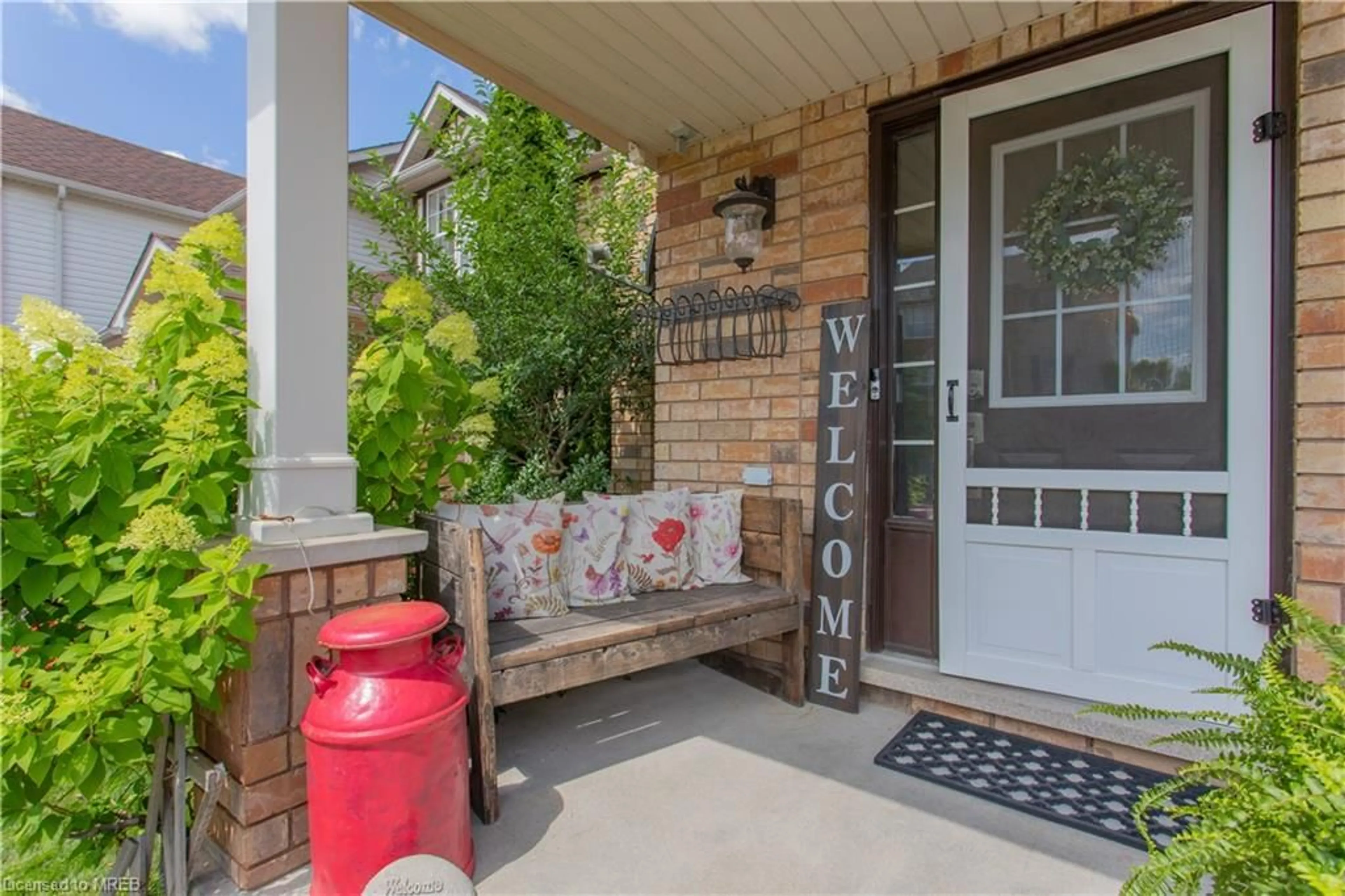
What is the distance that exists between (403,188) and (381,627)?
661 cm

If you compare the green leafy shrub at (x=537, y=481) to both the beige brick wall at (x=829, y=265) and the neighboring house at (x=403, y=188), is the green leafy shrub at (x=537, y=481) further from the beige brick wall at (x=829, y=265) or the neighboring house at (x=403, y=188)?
the neighboring house at (x=403, y=188)

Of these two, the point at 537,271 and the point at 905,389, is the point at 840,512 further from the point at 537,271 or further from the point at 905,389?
the point at 537,271

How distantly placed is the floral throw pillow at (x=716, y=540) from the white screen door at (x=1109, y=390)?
829mm

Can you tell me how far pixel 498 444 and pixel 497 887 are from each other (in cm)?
332

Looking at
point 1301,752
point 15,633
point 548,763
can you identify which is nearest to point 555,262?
point 548,763

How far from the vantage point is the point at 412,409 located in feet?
6.39

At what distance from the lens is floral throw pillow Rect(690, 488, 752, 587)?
2.81 m

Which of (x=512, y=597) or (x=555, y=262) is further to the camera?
(x=555, y=262)

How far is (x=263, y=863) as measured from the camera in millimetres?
1604

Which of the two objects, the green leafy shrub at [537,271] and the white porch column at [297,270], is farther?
the green leafy shrub at [537,271]

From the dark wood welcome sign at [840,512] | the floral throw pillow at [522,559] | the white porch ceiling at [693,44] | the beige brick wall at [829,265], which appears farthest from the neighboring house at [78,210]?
the dark wood welcome sign at [840,512]

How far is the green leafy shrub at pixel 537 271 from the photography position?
4.27m

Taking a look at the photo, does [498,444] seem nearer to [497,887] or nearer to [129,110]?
[497,887]

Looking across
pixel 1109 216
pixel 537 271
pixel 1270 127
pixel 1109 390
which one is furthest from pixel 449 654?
pixel 537 271
